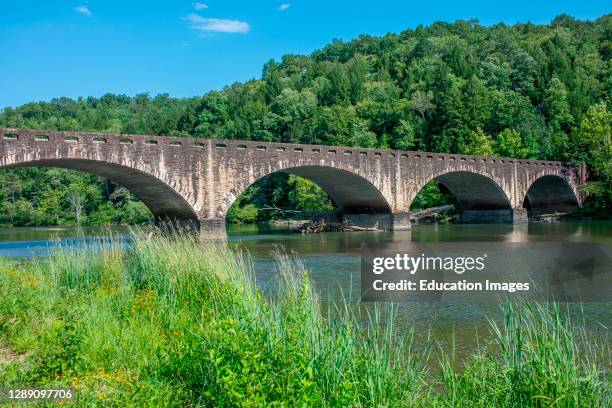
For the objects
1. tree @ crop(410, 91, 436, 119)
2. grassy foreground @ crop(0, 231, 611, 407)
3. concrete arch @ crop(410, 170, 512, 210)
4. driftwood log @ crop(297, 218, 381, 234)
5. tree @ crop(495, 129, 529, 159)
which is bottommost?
driftwood log @ crop(297, 218, 381, 234)

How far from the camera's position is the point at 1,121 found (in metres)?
107

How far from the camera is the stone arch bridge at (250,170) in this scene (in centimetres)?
2677

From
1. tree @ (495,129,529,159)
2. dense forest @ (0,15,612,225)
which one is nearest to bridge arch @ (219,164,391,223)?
dense forest @ (0,15,612,225)

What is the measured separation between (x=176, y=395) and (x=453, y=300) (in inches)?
333

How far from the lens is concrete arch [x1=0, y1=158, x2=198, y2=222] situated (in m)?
27.8

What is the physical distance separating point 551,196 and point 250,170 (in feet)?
139

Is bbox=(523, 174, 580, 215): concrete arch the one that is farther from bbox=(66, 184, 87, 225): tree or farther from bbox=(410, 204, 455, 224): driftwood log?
bbox=(66, 184, 87, 225): tree

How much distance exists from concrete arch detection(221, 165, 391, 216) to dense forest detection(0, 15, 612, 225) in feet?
63.7

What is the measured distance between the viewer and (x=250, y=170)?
111 ft

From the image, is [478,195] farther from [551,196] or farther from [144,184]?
[144,184]

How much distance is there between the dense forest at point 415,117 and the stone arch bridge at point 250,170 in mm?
10503

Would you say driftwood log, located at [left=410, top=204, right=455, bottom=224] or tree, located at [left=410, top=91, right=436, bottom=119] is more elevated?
tree, located at [left=410, top=91, right=436, bottom=119]

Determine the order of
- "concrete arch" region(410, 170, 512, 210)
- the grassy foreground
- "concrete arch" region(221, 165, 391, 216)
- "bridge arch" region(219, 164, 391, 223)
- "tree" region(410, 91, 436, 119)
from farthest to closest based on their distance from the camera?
"tree" region(410, 91, 436, 119) < "concrete arch" region(410, 170, 512, 210) < "concrete arch" region(221, 165, 391, 216) < "bridge arch" region(219, 164, 391, 223) < the grassy foreground

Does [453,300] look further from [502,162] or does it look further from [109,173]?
[502,162]
